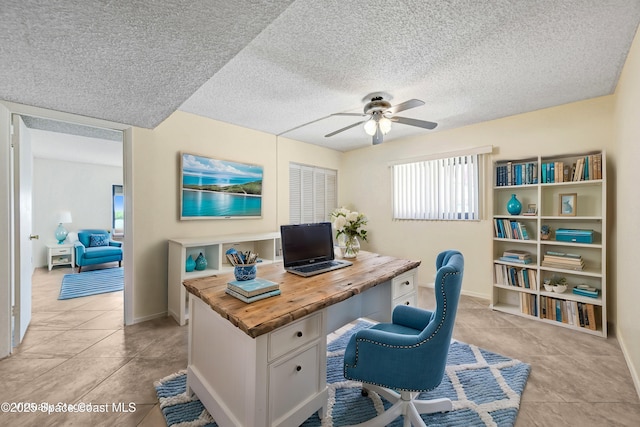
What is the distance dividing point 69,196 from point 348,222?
21.9 ft

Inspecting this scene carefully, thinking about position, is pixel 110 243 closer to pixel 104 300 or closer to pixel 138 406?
pixel 104 300

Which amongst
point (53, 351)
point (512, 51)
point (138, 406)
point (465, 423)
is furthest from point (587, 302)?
point (53, 351)

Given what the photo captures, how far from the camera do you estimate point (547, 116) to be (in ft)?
10.2

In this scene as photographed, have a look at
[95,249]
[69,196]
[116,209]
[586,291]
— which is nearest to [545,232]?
[586,291]

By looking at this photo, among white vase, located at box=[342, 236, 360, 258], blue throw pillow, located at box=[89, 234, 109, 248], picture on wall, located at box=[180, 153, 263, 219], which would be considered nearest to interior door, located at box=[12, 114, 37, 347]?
picture on wall, located at box=[180, 153, 263, 219]

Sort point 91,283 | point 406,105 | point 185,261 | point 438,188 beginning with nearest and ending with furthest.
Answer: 1. point 406,105
2. point 185,261
3. point 438,188
4. point 91,283

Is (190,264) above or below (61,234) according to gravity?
below

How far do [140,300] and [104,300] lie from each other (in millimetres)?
1122

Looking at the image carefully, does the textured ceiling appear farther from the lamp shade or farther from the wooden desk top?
the lamp shade

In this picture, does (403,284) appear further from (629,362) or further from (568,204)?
(568,204)

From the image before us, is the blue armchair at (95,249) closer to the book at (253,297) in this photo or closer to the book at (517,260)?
the book at (253,297)

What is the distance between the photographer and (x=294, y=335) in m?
1.30

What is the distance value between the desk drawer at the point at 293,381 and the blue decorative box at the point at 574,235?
298 cm

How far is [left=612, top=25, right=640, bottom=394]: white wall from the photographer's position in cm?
183
